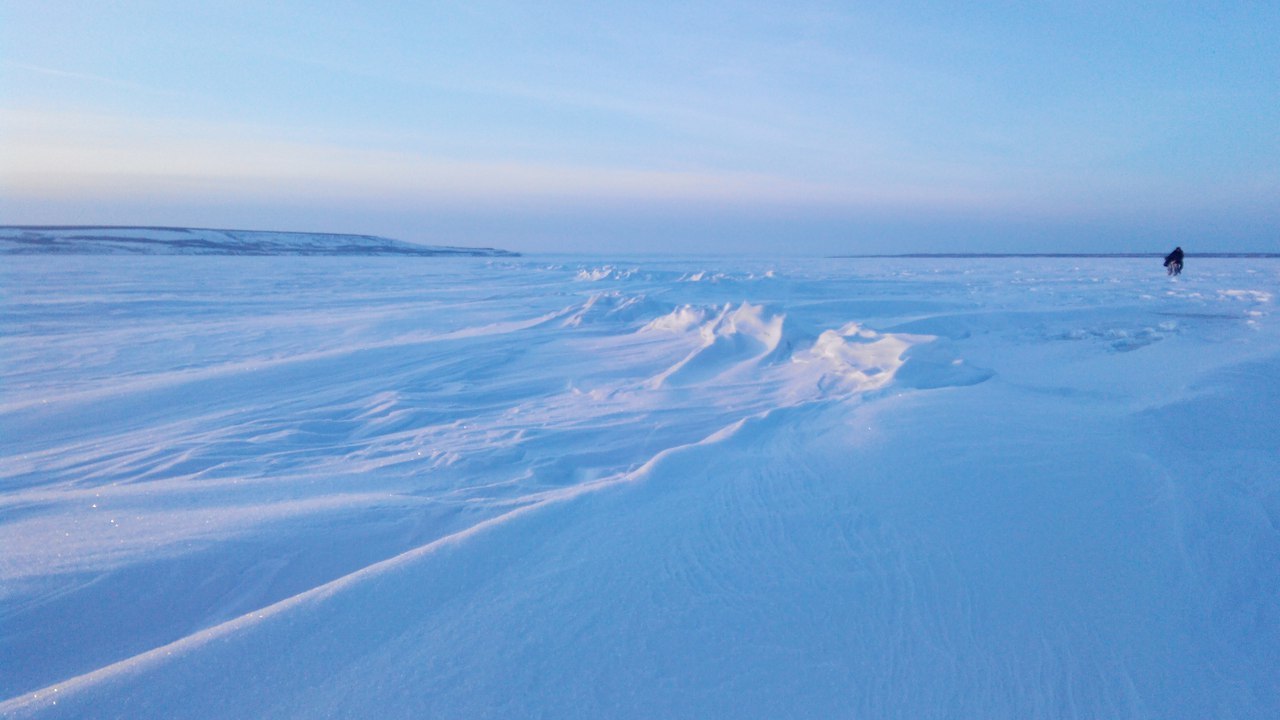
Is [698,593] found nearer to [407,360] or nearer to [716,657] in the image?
[716,657]

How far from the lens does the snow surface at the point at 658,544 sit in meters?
1.81

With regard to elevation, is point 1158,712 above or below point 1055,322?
below

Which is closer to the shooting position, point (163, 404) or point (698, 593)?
point (698, 593)

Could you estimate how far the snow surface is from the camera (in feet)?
5.94

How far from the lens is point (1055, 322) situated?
910 cm

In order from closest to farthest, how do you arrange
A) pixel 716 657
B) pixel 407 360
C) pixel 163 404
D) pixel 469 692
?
pixel 469 692 → pixel 716 657 → pixel 163 404 → pixel 407 360

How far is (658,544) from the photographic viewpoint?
2494 mm

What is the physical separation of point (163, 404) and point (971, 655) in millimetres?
5835

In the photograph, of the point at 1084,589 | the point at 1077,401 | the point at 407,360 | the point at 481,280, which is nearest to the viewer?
the point at 1084,589

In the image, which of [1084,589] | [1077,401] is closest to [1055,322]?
[1077,401]

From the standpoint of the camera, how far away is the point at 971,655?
1.92m

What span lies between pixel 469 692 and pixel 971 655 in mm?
1426

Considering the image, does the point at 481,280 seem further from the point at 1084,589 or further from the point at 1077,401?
the point at 1084,589

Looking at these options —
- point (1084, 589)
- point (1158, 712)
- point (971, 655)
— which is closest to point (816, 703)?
point (971, 655)
